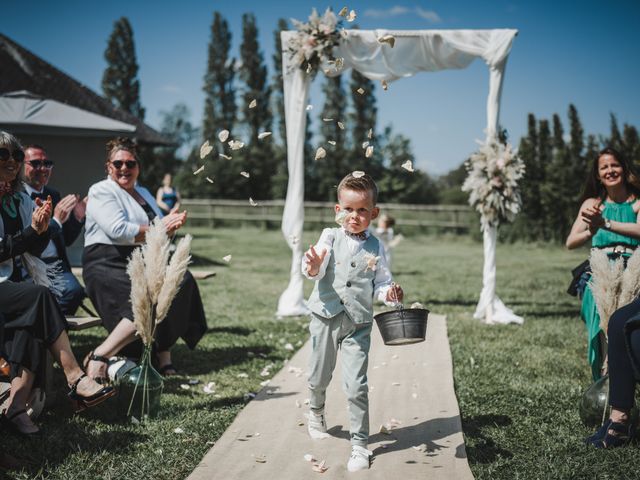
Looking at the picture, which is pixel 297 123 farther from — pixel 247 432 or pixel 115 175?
pixel 247 432

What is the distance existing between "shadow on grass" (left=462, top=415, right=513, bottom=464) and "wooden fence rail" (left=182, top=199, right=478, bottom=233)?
2111 cm

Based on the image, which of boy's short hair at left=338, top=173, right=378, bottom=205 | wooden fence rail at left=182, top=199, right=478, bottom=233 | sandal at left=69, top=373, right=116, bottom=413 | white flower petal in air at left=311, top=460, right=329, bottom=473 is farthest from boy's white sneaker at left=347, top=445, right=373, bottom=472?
wooden fence rail at left=182, top=199, right=478, bottom=233

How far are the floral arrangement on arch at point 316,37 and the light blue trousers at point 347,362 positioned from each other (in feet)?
16.1

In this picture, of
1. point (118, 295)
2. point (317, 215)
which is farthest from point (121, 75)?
point (118, 295)

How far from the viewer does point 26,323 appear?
386 centimetres

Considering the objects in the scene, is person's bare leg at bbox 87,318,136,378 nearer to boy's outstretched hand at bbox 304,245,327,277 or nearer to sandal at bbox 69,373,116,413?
sandal at bbox 69,373,116,413

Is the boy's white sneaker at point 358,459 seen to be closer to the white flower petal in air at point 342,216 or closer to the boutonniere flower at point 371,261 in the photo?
the boutonniere flower at point 371,261

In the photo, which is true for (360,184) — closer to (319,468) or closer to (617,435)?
(319,468)

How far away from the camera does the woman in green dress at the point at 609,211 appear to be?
4949mm

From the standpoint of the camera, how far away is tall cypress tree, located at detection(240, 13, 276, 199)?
42.2m

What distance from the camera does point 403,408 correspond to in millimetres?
4668

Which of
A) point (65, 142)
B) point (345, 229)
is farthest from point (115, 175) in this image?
point (65, 142)

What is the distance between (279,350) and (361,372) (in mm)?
3111

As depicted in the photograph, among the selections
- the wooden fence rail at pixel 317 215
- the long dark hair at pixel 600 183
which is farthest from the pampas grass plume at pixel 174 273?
the wooden fence rail at pixel 317 215
